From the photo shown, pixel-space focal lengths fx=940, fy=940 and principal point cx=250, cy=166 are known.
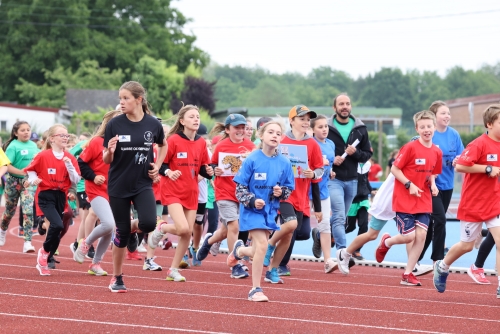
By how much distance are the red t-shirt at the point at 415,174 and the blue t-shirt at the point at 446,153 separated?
957mm

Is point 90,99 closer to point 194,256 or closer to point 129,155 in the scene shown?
point 194,256

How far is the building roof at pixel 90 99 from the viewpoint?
2687 inches

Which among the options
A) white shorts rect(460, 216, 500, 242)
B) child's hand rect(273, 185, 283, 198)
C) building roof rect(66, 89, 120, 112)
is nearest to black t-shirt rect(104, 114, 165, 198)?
child's hand rect(273, 185, 283, 198)

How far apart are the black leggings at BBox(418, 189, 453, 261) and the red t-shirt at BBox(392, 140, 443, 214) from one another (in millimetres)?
687

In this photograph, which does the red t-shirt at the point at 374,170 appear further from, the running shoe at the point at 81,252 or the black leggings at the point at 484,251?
the black leggings at the point at 484,251

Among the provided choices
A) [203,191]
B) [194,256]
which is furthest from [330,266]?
[203,191]

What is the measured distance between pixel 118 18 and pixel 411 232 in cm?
7215

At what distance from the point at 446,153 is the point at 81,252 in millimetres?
4735

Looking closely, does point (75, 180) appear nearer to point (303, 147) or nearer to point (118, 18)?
point (303, 147)

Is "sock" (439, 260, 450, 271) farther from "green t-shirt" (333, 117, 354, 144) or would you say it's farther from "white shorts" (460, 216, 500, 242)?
"green t-shirt" (333, 117, 354, 144)

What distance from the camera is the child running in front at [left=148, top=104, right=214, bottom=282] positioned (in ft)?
34.9

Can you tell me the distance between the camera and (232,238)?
38.6ft

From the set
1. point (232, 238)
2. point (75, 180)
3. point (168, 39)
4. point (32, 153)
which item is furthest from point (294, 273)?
point (168, 39)

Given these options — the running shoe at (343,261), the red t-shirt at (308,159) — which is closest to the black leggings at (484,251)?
the running shoe at (343,261)
